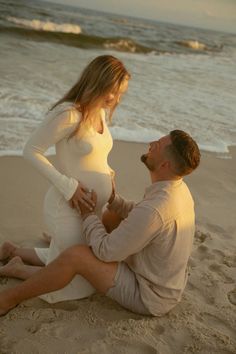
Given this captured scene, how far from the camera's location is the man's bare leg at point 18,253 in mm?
3633

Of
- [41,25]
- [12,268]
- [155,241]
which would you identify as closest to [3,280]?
[12,268]

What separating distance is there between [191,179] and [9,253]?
9.18 ft

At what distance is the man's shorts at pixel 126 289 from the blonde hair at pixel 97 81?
0.93 m

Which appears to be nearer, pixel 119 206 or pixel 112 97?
pixel 112 97

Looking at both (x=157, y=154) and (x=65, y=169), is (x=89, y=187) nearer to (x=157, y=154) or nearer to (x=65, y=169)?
(x=65, y=169)

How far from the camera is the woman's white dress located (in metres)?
3.12

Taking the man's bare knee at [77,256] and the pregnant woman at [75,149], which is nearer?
the man's bare knee at [77,256]

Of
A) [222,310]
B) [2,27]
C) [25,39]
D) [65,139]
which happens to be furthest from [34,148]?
[2,27]

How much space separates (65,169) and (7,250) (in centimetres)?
85

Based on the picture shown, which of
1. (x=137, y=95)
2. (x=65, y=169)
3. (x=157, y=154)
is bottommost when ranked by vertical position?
(x=137, y=95)

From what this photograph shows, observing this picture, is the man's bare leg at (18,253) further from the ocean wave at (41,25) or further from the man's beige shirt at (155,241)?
the ocean wave at (41,25)

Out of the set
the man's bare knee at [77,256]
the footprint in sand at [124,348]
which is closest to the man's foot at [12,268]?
the man's bare knee at [77,256]

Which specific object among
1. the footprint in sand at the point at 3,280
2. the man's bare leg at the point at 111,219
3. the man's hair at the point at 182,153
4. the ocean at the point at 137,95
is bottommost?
the ocean at the point at 137,95

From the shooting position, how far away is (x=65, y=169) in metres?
3.25
